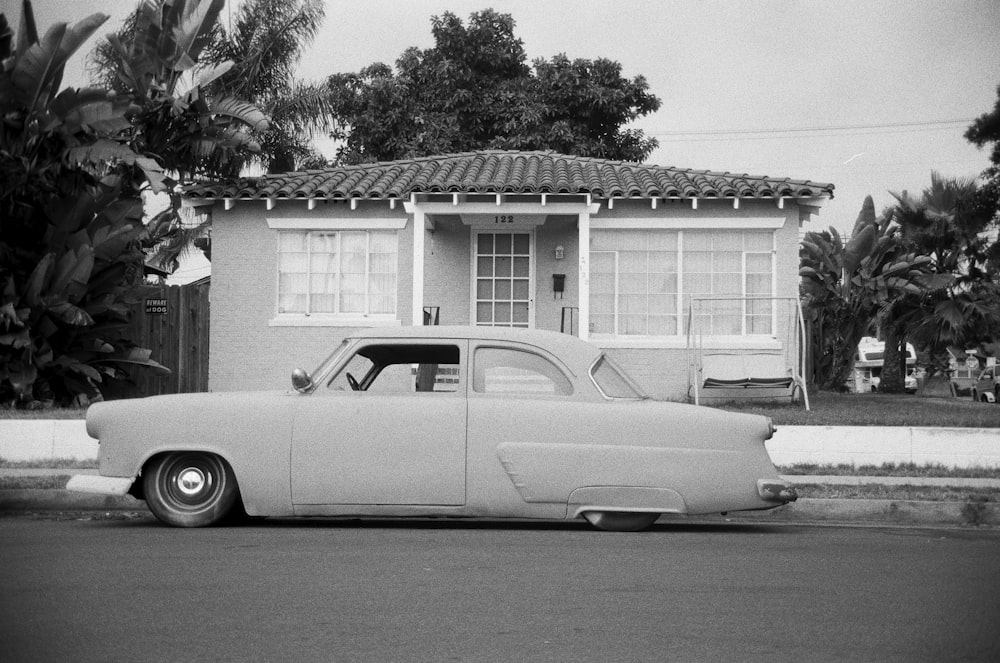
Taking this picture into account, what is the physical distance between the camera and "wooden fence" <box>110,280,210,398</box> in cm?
1936

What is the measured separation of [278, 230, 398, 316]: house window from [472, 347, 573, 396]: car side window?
390 inches

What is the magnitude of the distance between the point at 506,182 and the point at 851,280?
19.6 metres

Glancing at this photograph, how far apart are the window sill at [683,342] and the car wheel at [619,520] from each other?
371 inches

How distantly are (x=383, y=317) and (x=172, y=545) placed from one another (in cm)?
1076

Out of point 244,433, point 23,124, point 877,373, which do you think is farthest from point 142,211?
point 877,373

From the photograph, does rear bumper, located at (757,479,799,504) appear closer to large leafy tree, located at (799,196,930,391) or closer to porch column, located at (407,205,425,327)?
porch column, located at (407,205,425,327)

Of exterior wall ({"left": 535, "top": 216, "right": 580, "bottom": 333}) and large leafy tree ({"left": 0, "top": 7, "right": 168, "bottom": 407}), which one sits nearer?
large leafy tree ({"left": 0, "top": 7, "right": 168, "bottom": 407})

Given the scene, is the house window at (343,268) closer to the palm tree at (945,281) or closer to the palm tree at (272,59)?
the palm tree at (272,59)

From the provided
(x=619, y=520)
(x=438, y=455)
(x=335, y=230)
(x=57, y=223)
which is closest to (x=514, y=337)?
(x=438, y=455)

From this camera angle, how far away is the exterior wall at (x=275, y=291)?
1766 cm

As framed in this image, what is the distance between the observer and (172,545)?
7.21 meters

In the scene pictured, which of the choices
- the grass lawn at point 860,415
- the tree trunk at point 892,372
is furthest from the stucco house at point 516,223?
the tree trunk at point 892,372

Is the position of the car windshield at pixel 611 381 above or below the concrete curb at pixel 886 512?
above

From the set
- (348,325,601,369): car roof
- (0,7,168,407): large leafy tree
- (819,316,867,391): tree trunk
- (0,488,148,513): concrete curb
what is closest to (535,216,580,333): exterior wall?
(0,7,168,407): large leafy tree
